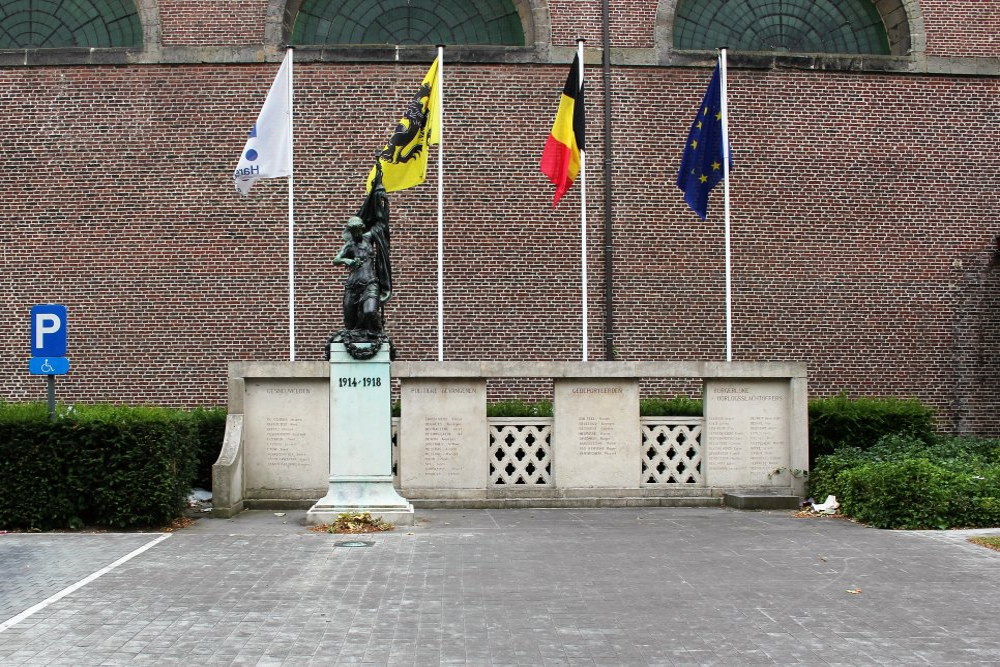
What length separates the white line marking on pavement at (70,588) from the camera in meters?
7.30

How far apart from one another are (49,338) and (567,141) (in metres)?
8.05

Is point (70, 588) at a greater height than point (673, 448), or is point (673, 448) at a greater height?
point (673, 448)

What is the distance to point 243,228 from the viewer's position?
20.3 metres

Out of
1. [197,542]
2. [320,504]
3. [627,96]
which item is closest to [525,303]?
[627,96]

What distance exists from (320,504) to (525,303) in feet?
29.3

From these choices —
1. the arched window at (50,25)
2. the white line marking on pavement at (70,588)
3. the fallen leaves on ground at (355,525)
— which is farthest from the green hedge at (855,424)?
the arched window at (50,25)

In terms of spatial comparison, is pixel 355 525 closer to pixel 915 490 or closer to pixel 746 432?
pixel 746 432

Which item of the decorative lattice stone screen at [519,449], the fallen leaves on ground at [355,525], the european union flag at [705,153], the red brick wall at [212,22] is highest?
the red brick wall at [212,22]

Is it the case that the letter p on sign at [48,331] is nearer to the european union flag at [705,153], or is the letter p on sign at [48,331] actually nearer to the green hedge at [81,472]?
the green hedge at [81,472]

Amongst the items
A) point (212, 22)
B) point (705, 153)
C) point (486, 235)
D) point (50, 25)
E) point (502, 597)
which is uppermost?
point (50, 25)

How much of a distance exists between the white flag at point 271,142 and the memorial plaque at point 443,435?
4203 mm

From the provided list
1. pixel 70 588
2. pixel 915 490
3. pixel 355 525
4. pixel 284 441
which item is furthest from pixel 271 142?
pixel 915 490

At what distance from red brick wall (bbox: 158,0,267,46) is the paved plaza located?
38.4 feet

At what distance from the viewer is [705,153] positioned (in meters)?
16.8
